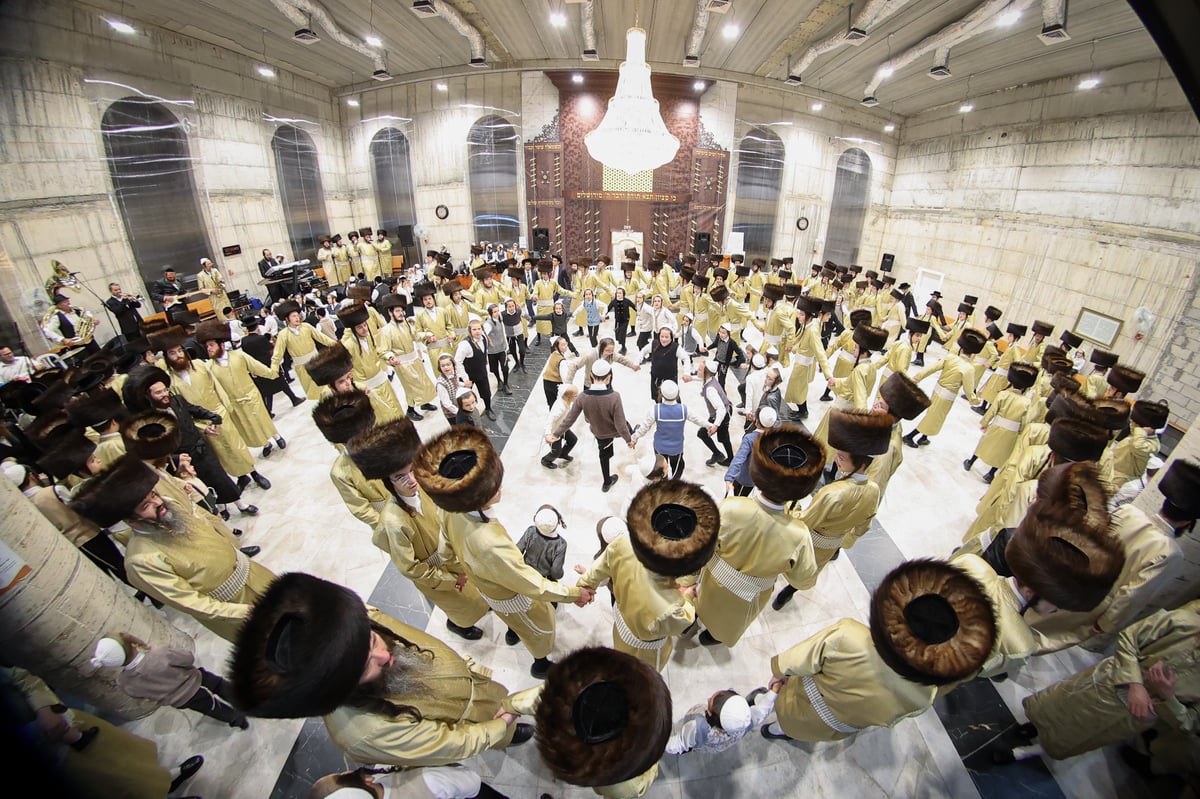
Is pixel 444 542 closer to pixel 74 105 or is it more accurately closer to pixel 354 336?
pixel 354 336

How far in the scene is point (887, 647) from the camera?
1.60 m

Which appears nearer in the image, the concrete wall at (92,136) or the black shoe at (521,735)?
the black shoe at (521,735)

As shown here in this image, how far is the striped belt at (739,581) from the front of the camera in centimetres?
258

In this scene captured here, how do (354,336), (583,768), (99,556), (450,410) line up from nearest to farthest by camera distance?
(583,768)
(99,556)
(450,410)
(354,336)

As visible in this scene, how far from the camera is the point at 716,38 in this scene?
9969 millimetres

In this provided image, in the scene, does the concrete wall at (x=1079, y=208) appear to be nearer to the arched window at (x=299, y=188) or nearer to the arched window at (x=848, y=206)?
the arched window at (x=848, y=206)

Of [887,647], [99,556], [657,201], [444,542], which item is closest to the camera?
[887,647]

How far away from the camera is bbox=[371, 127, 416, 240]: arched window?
14391 mm

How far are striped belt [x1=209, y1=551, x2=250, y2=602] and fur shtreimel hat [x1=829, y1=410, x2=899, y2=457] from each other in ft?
13.1

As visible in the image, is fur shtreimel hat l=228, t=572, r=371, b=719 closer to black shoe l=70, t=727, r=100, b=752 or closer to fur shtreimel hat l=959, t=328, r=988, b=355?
black shoe l=70, t=727, r=100, b=752

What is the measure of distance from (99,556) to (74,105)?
10.5m

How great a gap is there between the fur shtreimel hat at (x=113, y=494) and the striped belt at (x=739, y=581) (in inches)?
126

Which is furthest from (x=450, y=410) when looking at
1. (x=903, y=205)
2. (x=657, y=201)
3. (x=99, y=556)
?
(x=903, y=205)

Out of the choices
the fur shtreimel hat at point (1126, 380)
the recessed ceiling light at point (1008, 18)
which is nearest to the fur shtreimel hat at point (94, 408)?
the fur shtreimel hat at point (1126, 380)
